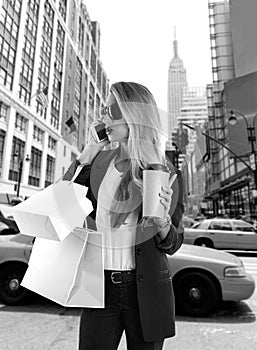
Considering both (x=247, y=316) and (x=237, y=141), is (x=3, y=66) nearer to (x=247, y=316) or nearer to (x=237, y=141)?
(x=237, y=141)

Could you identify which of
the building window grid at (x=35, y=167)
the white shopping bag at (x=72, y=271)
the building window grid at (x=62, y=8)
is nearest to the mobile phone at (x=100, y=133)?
the white shopping bag at (x=72, y=271)

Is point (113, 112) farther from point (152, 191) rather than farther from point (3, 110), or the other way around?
point (3, 110)

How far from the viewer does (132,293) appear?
1187mm

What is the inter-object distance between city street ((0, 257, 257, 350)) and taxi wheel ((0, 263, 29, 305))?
0.41 feet

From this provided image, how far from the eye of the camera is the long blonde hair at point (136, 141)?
122cm

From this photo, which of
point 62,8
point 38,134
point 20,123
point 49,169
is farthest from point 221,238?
point 62,8

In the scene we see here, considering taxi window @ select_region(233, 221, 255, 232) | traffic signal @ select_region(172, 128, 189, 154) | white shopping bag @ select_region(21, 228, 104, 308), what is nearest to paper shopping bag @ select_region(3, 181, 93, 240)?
white shopping bag @ select_region(21, 228, 104, 308)

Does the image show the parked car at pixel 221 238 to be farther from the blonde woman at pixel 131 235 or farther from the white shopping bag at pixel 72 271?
the white shopping bag at pixel 72 271

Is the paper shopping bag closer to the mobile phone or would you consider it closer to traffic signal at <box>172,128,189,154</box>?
the mobile phone

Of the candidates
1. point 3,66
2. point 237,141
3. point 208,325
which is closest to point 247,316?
point 208,325

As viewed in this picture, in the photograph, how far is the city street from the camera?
2.97 m


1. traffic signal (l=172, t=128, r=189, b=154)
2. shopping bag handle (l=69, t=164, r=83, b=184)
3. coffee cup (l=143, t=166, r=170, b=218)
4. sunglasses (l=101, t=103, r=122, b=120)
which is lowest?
coffee cup (l=143, t=166, r=170, b=218)

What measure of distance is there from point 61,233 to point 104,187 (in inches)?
12.2

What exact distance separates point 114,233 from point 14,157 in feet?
109
